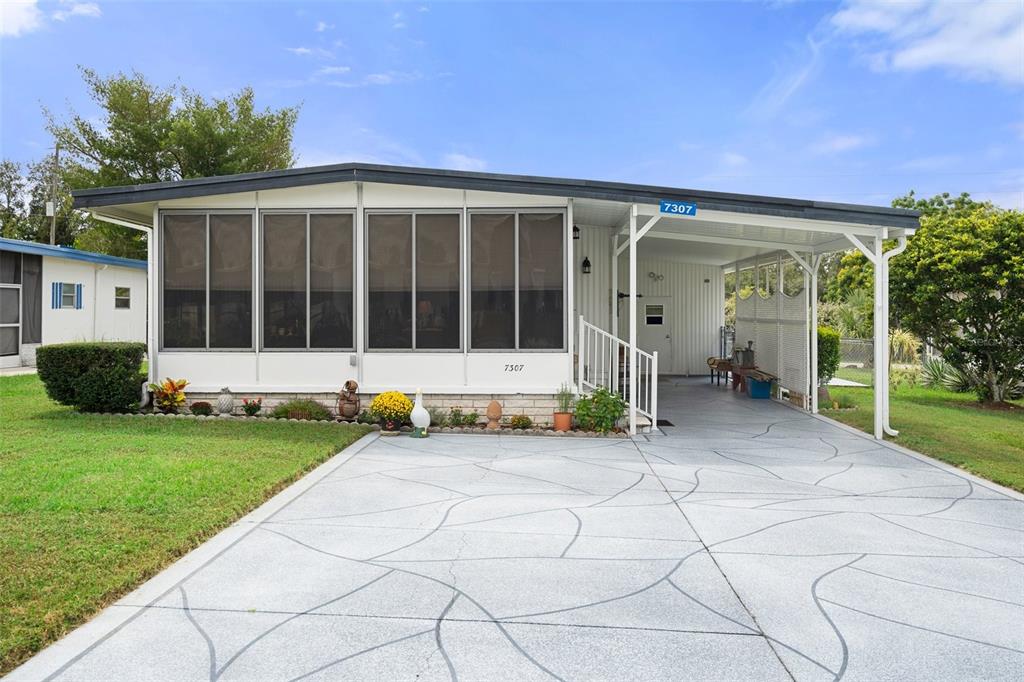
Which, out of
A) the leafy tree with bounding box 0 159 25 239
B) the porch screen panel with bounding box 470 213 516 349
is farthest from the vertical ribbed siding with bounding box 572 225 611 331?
the leafy tree with bounding box 0 159 25 239

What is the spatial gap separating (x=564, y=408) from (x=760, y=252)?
6.09m

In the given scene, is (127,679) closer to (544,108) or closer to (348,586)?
(348,586)

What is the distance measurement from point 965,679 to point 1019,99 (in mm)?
28460

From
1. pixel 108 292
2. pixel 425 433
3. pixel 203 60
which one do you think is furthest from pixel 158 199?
pixel 203 60

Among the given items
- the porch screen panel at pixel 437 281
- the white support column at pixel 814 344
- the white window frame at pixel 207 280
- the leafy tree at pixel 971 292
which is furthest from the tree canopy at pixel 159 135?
the leafy tree at pixel 971 292

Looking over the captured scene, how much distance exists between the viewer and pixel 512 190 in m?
8.32

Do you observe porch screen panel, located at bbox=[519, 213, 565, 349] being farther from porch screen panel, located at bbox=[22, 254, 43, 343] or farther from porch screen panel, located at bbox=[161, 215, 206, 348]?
porch screen panel, located at bbox=[22, 254, 43, 343]

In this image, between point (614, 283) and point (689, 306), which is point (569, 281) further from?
point (689, 306)

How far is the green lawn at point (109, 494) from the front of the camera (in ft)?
10.8

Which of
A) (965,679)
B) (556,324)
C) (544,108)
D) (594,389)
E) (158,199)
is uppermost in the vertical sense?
(544,108)

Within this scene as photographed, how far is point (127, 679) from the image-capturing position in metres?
2.62

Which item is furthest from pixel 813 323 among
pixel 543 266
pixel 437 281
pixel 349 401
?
pixel 349 401

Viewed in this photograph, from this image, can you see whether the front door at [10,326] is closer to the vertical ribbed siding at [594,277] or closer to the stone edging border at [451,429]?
the stone edging border at [451,429]

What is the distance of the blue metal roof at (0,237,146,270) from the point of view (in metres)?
14.8
